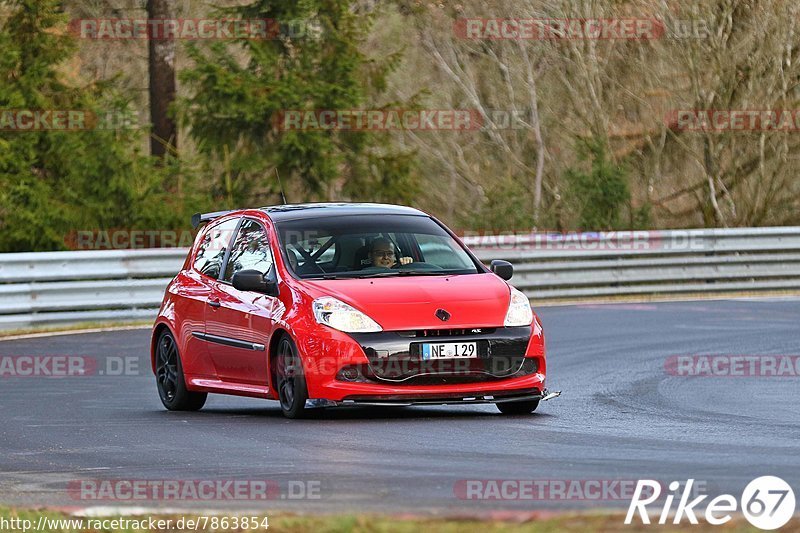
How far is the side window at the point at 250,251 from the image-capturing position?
12.5 meters

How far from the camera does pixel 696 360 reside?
52.1ft

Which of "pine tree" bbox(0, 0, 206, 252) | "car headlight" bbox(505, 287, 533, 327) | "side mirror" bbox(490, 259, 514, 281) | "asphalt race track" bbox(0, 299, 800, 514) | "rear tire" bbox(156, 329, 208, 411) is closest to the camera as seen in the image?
Result: "asphalt race track" bbox(0, 299, 800, 514)

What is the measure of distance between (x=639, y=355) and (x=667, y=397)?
3.66m

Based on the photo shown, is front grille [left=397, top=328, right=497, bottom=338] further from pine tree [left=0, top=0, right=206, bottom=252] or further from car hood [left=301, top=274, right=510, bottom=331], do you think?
pine tree [left=0, top=0, right=206, bottom=252]

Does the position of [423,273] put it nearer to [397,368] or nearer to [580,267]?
[397,368]

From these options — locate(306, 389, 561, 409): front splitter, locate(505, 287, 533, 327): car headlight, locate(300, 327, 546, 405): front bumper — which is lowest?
locate(306, 389, 561, 409): front splitter

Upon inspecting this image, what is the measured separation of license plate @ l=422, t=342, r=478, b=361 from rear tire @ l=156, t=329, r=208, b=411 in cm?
267

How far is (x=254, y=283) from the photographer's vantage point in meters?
12.0

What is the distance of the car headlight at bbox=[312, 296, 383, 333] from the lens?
441 inches

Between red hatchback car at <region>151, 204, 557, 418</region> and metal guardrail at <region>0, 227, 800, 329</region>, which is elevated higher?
red hatchback car at <region>151, 204, 557, 418</region>

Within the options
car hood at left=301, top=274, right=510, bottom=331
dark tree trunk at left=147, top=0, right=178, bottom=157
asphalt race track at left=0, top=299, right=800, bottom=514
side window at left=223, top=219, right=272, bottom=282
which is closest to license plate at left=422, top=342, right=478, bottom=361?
car hood at left=301, top=274, right=510, bottom=331

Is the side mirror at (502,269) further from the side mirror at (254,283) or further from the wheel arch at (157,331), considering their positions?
the wheel arch at (157,331)

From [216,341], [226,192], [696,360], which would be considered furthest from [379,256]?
[226,192]

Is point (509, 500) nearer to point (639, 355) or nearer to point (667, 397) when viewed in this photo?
point (667, 397)
